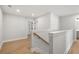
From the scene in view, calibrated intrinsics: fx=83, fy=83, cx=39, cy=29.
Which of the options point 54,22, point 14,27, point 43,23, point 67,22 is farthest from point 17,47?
point 67,22

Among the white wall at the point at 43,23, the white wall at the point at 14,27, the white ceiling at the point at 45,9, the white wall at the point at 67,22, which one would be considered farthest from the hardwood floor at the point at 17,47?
the white wall at the point at 67,22

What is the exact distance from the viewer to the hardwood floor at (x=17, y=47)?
43.0 inches

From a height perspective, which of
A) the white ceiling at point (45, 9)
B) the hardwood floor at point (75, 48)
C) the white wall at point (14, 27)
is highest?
the white ceiling at point (45, 9)

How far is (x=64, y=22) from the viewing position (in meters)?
1.13

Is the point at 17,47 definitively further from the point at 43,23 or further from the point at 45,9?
the point at 45,9

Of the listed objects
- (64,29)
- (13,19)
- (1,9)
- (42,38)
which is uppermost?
(1,9)

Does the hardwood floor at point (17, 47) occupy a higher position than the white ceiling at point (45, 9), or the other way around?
the white ceiling at point (45, 9)

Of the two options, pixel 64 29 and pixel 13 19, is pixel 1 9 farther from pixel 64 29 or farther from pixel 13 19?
pixel 64 29

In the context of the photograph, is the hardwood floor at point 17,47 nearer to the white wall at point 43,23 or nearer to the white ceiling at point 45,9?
the white wall at point 43,23

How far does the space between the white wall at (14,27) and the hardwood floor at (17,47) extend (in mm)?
79

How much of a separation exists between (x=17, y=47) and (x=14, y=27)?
0.28 meters

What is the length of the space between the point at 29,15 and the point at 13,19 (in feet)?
0.71

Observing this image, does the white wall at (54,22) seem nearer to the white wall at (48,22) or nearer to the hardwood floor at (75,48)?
the white wall at (48,22)
